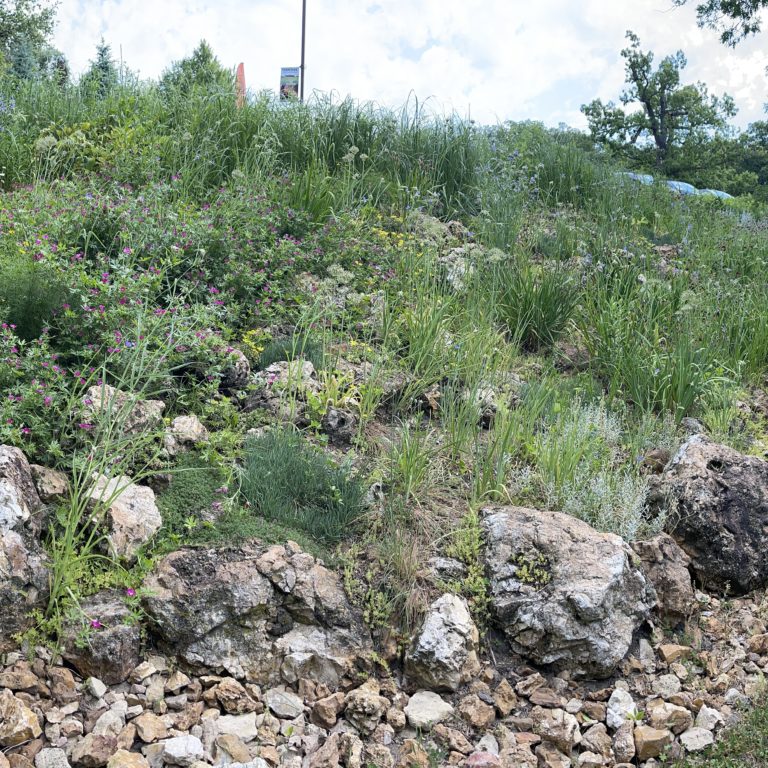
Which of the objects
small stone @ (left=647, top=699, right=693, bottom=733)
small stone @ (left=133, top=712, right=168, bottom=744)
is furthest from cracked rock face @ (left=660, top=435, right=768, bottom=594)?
small stone @ (left=133, top=712, right=168, bottom=744)

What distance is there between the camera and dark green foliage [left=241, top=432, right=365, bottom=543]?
3.80 meters

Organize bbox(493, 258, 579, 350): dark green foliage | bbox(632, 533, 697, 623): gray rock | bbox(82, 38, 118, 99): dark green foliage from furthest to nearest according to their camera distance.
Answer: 1. bbox(82, 38, 118, 99): dark green foliage
2. bbox(493, 258, 579, 350): dark green foliage
3. bbox(632, 533, 697, 623): gray rock

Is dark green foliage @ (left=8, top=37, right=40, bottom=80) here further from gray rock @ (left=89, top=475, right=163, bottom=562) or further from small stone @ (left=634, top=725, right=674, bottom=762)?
small stone @ (left=634, top=725, right=674, bottom=762)

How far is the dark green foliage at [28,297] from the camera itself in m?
4.41

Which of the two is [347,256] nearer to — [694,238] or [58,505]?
[58,505]

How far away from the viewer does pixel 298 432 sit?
4.28m

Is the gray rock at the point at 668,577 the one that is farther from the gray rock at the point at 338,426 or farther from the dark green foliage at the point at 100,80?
the dark green foliage at the point at 100,80

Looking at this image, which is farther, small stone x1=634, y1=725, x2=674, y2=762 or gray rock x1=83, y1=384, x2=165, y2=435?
gray rock x1=83, y1=384, x2=165, y2=435

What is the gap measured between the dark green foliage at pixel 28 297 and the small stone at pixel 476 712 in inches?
120

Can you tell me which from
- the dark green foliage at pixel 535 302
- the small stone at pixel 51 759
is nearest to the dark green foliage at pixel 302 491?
the small stone at pixel 51 759

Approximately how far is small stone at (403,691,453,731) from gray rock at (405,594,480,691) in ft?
0.19

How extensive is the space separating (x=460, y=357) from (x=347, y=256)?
171 cm

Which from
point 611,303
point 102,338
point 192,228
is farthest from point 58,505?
point 611,303

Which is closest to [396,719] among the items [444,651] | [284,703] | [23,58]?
[444,651]
